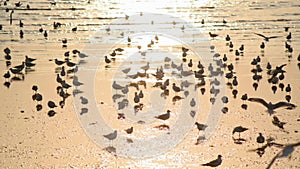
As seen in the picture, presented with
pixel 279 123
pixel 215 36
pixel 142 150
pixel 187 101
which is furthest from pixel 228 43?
pixel 142 150

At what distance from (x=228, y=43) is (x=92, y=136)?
10.7 meters

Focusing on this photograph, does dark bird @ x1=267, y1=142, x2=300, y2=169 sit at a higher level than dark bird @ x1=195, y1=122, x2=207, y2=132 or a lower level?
higher

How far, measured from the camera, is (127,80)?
17734 millimetres

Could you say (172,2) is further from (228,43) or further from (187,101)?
(187,101)

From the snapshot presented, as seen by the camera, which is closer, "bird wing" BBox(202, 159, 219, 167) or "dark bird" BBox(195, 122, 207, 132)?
"bird wing" BBox(202, 159, 219, 167)

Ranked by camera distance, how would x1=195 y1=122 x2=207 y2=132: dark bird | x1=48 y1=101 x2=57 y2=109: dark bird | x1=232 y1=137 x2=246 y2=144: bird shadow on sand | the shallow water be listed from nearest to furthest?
the shallow water, x1=232 y1=137 x2=246 y2=144: bird shadow on sand, x1=195 y1=122 x2=207 y2=132: dark bird, x1=48 y1=101 x2=57 y2=109: dark bird

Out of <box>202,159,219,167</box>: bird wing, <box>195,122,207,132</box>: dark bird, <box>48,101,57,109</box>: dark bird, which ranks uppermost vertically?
<box>48,101,57,109</box>: dark bird

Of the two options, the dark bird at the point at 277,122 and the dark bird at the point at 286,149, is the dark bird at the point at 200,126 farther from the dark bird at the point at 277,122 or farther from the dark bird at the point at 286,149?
the dark bird at the point at 286,149

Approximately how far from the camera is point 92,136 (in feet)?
43.6

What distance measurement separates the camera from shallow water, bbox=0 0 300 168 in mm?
12250

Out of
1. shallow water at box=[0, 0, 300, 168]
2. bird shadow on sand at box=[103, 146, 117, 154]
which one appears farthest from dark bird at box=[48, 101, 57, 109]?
bird shadow on sand at box=[103, 146, 117, 154]

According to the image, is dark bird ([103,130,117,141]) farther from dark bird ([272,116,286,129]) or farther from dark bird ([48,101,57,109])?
dark bird ([272,116,286,129])

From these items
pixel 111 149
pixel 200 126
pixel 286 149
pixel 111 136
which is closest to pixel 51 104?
pixel 111 136

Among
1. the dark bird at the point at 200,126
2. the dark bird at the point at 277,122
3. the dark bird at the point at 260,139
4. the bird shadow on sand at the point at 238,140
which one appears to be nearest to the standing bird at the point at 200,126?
the dark bird at the point at 200,126
